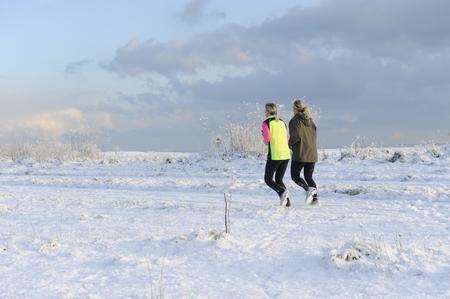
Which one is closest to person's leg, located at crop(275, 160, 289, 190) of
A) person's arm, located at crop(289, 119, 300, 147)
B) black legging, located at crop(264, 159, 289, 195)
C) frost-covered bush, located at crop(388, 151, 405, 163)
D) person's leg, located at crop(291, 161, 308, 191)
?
black legging, located at crop(264, 159, 289, 195)

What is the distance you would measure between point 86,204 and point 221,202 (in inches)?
106

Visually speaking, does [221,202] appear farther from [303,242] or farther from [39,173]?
[39,173]

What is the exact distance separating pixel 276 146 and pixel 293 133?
0.42 metres

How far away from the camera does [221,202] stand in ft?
37.2

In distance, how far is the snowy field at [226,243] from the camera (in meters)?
5.11

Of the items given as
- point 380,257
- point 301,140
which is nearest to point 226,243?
point 380,257

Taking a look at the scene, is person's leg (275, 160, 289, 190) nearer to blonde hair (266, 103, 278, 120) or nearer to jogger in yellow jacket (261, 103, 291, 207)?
jogger in yellow jacket (261, 103, 291, 207)

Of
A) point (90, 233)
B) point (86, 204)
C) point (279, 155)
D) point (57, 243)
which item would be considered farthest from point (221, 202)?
point (57, 243)

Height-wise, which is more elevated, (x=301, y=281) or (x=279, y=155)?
(x=279, y=155)

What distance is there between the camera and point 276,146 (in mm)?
10453

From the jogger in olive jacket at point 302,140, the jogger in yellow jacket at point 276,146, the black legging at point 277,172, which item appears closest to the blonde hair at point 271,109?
the jogger in yellow jacket at point 276,146

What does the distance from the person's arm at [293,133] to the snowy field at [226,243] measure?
47.4 inches

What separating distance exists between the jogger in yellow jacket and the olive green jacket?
5.2 inches

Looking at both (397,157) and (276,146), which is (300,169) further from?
(397,157)
